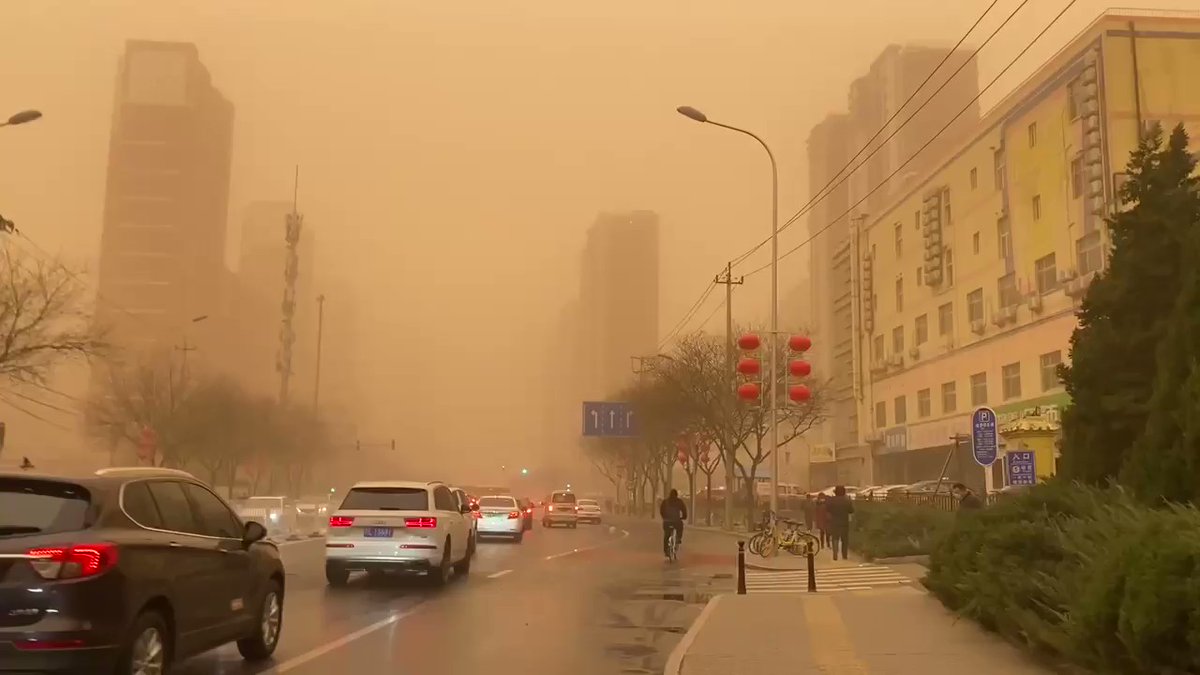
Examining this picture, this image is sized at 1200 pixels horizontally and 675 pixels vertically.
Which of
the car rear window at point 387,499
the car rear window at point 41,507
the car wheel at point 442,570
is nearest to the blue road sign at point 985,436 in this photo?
the car wheel at point 442,570

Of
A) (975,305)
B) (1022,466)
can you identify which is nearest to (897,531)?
(1022,466)

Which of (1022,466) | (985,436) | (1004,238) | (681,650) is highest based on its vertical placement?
(1004,238)

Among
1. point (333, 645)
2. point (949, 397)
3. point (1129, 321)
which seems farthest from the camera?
point (949, 397)

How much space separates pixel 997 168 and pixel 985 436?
35.8 m

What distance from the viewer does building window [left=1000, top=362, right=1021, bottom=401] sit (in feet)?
165

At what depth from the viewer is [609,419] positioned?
228 feet

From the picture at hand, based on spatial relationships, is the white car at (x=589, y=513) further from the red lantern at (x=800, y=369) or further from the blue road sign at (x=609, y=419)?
the red lantern at (x=800, y=369)

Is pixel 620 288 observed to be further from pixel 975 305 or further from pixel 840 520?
pixel 840 520

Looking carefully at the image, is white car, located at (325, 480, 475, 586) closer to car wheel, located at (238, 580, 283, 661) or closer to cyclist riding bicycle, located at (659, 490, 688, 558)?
car wheel, located at (238, 580, 283, 661)

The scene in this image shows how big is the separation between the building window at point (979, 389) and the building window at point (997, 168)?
10077 millimetres

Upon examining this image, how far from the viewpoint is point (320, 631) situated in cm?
1205

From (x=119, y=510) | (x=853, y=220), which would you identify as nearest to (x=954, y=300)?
(x=853, y=220)

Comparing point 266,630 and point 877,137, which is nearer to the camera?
point 266,630

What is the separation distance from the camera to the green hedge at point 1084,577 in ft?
23.2
